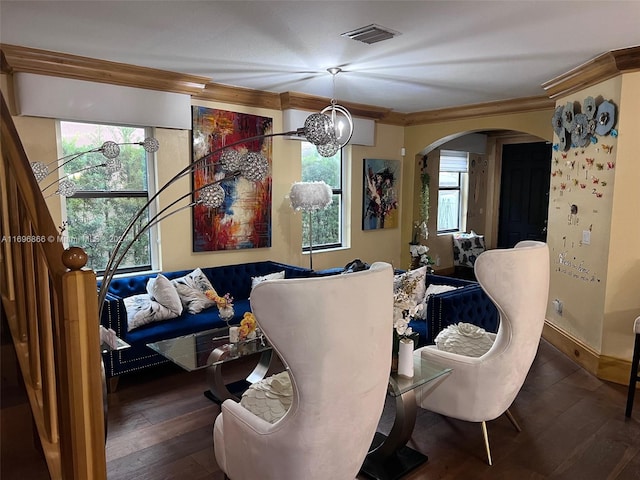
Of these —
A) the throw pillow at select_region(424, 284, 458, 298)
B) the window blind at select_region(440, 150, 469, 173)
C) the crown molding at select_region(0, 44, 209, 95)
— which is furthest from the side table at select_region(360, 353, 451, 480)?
the window blind at select_region(440, 150, 469, 173)

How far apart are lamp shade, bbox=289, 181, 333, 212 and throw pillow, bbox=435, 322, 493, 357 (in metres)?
2.58

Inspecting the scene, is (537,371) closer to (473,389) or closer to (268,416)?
(473,389)

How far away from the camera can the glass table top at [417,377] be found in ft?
8.11

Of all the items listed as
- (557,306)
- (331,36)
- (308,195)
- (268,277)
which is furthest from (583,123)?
(268,277)

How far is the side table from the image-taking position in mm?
A: 2549

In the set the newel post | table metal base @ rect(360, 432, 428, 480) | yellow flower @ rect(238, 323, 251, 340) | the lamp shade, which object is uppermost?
the lamp shade

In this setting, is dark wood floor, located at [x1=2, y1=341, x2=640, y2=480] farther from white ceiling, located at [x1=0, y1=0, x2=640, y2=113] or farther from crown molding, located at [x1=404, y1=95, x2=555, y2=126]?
crown molding, located at [x1=404, y1=95, x2=555, y2=126]

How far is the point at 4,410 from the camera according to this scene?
178 cm

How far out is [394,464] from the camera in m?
2.67

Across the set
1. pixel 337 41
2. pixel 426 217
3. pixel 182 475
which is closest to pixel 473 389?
pixel 182 475

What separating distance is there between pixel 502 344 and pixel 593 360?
1.91 metres

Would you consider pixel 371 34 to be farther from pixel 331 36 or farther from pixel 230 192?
pixel 230 192

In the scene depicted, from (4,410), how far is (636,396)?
410 centimetres

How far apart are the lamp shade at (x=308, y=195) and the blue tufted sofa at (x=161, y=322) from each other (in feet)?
2.39
